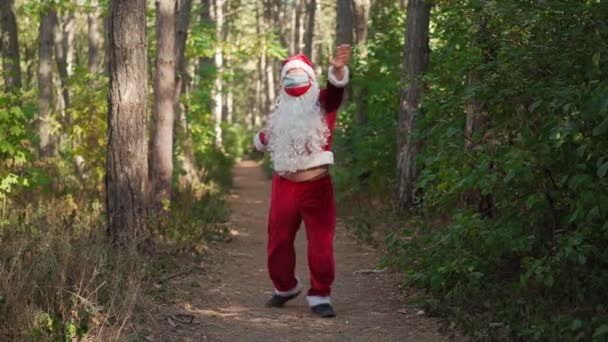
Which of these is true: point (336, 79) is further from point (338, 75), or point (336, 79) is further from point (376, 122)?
point (376, 122)

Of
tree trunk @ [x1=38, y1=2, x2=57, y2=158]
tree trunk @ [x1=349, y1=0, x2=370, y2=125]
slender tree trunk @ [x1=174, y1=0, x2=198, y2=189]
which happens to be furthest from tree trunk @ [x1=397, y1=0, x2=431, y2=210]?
tree trunk @ [x1=38, y1=2, x2=57, y2=158]

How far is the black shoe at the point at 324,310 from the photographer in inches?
247

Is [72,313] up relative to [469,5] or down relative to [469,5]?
down

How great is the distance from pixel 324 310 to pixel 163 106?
19.7 feet

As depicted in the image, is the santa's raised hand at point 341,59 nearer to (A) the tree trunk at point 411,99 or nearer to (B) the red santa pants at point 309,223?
(B) the red santa pants at point 309,223

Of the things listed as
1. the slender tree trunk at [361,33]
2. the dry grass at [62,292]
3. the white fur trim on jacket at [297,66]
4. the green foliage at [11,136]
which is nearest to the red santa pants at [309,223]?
the white fur trim on jacket at [297,66]

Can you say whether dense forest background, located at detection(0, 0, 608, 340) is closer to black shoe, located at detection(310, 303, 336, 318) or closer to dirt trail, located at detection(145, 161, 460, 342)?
dirt trail, located at detection(145, 161, 460, 342)

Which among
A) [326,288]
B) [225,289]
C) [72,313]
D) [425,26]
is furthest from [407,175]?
[72,313]

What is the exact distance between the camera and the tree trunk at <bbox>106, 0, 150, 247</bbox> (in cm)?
718

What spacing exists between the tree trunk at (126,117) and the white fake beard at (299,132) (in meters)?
1.68

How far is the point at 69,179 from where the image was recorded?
1345 cm

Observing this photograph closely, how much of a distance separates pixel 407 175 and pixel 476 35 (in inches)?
250

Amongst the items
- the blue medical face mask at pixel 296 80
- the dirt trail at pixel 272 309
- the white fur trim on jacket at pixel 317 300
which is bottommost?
the dirt trail at pixel 272 309

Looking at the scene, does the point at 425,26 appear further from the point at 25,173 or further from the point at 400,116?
the point at 25,173
